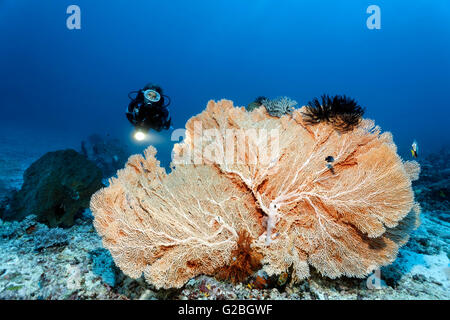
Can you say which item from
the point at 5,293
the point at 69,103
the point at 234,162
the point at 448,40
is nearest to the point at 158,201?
the point at 234,162

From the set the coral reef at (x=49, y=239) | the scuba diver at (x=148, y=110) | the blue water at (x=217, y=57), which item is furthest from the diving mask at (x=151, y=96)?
the blue water at (x=217, y=57)

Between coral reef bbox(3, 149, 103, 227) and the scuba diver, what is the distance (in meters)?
3.30

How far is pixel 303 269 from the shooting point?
2.89 metres

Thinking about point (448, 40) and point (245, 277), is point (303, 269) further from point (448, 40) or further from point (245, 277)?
point (448, 40)

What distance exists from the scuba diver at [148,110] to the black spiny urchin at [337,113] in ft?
10.6

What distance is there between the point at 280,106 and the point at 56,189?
276 inches

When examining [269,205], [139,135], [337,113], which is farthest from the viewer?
[139,135]

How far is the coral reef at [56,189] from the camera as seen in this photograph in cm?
564

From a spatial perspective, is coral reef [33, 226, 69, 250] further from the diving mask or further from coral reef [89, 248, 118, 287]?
the diving mask

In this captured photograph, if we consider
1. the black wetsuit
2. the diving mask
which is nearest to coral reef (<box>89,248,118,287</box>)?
the black wetsuit

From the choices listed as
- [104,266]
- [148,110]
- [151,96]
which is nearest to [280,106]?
[151,96]

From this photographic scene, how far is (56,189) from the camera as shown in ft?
19.6

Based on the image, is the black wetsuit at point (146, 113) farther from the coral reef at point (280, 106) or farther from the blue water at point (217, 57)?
the blue water at point (217, 57)

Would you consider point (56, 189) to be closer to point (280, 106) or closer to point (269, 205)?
point (269, 205)
